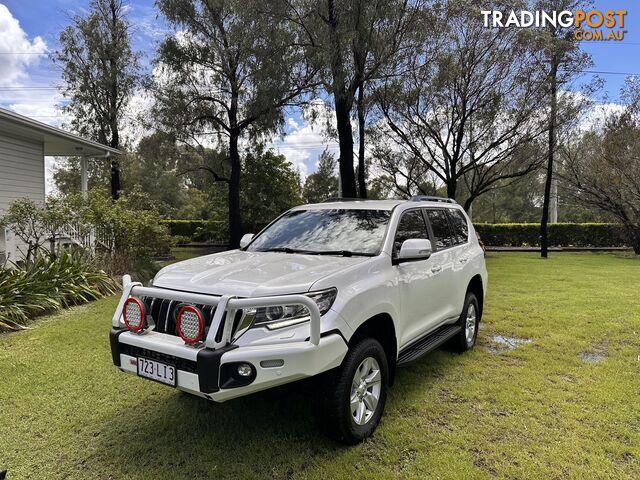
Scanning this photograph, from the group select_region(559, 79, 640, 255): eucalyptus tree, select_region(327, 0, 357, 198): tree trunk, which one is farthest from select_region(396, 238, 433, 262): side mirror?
select_region(559, 79, 640, 255): eucalyptus tree

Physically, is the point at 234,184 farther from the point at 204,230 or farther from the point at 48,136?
the point at 48,136

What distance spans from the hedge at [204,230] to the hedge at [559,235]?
14229mm

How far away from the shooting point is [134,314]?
117 inches

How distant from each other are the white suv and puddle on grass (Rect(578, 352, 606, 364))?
182 cm

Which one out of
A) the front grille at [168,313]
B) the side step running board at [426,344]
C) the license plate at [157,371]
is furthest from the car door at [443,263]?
the license plate at [157,371]

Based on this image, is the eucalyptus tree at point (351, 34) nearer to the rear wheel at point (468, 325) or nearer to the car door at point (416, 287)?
the rear wheel at point (468, 325)

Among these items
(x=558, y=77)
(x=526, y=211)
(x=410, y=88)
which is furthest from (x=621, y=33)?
(x=526, y=211)

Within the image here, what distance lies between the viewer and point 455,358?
491 cm

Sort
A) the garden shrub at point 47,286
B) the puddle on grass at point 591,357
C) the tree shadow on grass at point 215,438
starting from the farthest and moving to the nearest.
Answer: the garden shrub at point 47,286, the puddle on grass at point 591,357, the tree shadow on grass at point 215,438

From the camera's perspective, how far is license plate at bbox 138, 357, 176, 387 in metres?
2.66

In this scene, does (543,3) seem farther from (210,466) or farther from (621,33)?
(210,466)

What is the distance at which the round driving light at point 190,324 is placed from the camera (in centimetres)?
263

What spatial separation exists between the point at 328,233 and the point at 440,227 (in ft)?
4.89

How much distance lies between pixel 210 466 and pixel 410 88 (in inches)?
559
